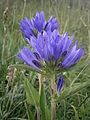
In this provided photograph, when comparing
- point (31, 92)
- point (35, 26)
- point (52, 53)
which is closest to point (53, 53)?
point (52, 53)

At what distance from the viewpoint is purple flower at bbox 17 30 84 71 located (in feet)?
3.09

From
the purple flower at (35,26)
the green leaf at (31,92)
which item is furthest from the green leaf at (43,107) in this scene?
the purple flower at (35,26)

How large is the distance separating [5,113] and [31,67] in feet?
2.14

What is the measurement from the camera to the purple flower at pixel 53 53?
3.09 ft

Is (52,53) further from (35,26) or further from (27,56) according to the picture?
(35,26)

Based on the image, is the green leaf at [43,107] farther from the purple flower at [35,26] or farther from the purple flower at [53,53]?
the purple flower at [35,26]

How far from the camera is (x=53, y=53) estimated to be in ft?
3.11

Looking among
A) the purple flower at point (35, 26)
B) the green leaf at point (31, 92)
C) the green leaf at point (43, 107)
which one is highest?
the purple flower at point (35, 26)

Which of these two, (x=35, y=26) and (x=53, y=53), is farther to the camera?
(x=35, y=26)

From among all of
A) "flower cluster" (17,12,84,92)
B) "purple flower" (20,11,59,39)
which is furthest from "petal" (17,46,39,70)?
"purple flower" (20,11,59,39)

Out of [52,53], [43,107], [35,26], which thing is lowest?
[43,107]

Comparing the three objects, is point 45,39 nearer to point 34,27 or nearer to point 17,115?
point 34,27

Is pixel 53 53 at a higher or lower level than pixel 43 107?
higher

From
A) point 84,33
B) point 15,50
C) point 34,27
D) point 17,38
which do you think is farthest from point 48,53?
point 84,33
